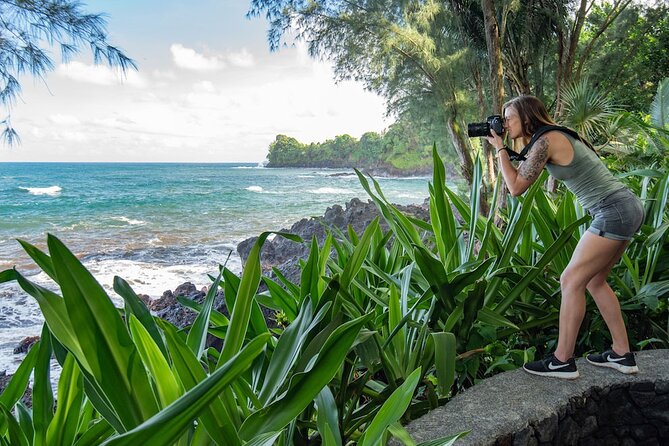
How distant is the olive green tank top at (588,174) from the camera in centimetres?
129

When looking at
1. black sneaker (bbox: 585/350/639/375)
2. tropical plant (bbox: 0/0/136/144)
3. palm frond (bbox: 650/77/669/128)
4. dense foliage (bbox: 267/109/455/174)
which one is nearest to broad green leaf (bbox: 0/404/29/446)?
black sneaker (bbox: 585/350/639/375)

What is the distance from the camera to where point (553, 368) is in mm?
1110

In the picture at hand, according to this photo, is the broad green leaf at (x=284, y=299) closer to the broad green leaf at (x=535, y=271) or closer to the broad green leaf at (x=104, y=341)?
the broad green leaf at (x=535, y=271)

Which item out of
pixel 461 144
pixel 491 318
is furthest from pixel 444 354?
pixel 461 144

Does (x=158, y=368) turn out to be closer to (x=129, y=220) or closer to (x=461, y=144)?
(x=461, y=144)

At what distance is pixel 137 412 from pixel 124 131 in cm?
4629

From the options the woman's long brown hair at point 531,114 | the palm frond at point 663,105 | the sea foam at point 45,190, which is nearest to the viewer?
the woman's long brown hair at point 531,114

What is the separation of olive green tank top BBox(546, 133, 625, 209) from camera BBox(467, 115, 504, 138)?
0.21 m

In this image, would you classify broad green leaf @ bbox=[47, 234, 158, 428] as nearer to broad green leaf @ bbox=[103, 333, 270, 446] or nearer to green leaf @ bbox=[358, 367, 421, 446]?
broad green leaf @ bbox=[103, 333, 270, 446]

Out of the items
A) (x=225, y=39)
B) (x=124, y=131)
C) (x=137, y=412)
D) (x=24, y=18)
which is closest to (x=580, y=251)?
(x=137, y=412)

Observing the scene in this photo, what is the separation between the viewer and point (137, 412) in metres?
0.51

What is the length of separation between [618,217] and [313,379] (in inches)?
41.7

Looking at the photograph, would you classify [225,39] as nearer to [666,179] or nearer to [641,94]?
[641,94]

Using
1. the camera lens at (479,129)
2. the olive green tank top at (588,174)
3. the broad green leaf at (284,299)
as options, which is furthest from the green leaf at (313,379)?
the camera lens at (479,129)
